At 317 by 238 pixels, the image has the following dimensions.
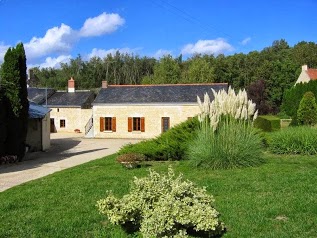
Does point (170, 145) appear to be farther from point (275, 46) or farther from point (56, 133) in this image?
point (275, 46)

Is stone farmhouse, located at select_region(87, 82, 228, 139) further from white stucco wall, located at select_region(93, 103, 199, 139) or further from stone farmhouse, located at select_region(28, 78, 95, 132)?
stone farmhouse, located at select_region(28, 78, 95, 132)

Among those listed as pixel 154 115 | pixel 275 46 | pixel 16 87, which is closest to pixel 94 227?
pixel 16 87

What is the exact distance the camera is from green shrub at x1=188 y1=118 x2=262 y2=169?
9.66 metres

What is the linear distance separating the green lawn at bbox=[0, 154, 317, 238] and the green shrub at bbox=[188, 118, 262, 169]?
14.1 inches

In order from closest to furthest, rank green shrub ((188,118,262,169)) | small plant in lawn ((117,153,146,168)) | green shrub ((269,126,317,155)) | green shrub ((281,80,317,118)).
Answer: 1. green shrub ((188,118,262,169))
2. small plant in lawn ((117,153,146,168))
3. green shrub ((269,126,317,155))
4. green shrub ((281,80,317,118))

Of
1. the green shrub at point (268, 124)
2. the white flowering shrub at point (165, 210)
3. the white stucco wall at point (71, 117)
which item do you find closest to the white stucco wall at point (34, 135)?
the green shrub at point (268, 124)

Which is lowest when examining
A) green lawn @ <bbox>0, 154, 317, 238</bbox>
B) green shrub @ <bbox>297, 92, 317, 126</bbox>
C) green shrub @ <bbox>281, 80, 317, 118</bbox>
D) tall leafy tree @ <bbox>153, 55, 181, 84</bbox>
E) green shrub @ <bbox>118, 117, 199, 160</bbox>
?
green lawn @ <bbox>0, 154, 317, 238</bbox>

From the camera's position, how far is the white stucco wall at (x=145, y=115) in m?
30.7

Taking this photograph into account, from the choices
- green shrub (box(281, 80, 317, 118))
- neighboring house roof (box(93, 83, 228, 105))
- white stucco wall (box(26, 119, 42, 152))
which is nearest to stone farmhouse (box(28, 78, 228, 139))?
neighboring house roof (box(93, 83, 228, 105))

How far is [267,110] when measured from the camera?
46.7 m

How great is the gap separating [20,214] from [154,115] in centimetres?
2535

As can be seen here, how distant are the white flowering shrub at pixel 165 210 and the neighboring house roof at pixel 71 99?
107 ft

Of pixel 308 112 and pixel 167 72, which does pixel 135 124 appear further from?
pixel 167 72

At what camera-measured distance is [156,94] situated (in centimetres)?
3216
